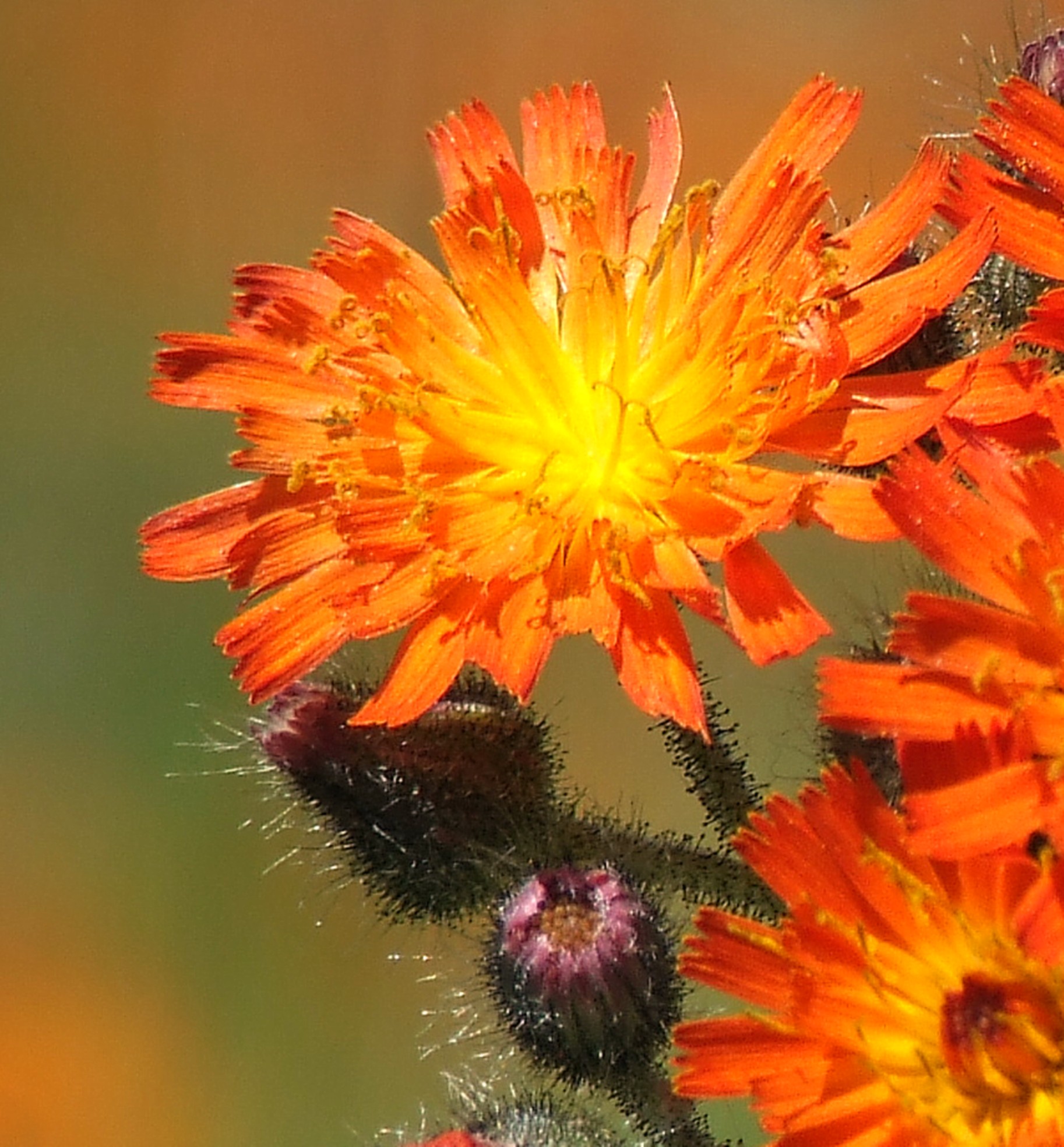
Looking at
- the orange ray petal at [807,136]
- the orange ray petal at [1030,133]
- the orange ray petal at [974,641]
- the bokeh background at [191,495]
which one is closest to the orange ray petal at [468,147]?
the orange ray petal at [807,136]

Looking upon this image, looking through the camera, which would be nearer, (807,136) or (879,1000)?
(879,1000)

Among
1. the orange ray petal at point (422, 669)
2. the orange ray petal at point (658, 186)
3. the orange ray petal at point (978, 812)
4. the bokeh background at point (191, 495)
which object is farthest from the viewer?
the bokeh background at point (191, 495)

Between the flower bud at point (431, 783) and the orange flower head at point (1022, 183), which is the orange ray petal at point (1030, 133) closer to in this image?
the orange flower head at point (1022, 183)

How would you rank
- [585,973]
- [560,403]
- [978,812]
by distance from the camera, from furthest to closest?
[560,403]
[585,973]
[978,812]

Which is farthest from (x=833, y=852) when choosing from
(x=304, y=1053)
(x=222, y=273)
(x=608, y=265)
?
(x=222, y=273)

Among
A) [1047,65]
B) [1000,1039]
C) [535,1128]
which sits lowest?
[535,1128]

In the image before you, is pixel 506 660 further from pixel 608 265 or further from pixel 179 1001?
pixel 179 1001

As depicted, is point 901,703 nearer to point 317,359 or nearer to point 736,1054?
point 736,1054

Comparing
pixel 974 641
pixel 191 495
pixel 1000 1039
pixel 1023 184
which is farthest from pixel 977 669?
pixel 191 495
